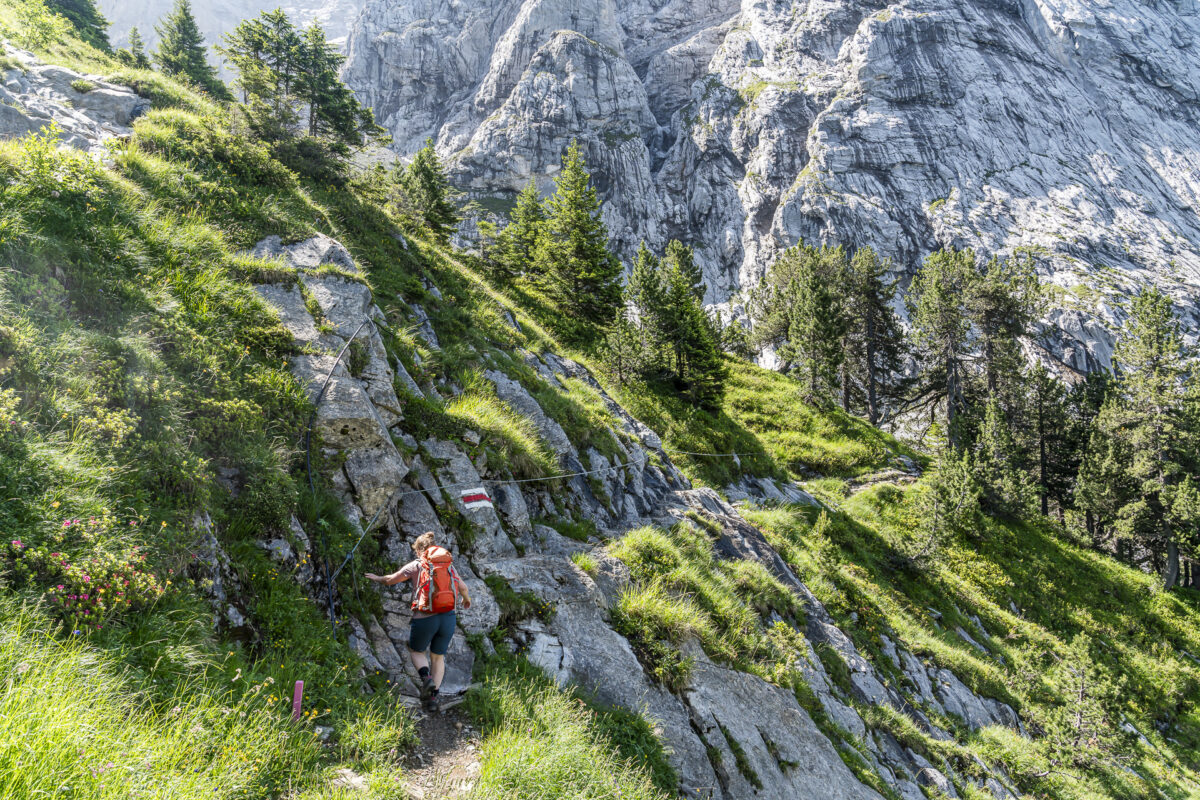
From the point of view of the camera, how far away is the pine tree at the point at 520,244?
86.6ft

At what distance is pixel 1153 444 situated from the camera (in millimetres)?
29750

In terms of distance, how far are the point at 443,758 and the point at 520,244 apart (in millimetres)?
25917

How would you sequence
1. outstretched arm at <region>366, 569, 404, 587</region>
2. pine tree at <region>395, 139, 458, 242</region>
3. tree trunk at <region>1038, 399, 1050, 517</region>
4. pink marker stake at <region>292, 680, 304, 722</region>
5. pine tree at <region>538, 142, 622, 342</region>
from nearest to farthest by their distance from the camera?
pink marker stake at <region>292, 680, 304, 722</region>, outstretched arm at <region>366, 569, 404, 587</region>, pine tree at <region>538, 142, 622, 342</region>, pine tree at <region>395, 139, 458, 242</region>, tree trunk at <region>1038, 399, 1050, 517</region>

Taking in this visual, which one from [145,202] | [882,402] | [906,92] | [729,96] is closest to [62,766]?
[145,202]

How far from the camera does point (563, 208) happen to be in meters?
25.8

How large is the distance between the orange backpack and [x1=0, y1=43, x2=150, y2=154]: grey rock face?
999 cm

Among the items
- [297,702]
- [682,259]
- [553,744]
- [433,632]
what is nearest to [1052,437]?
[682,259]

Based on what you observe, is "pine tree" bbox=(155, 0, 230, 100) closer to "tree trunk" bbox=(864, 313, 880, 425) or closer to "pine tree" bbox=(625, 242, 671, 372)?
"pine tree" bbox=(625, 242, 671, 372)

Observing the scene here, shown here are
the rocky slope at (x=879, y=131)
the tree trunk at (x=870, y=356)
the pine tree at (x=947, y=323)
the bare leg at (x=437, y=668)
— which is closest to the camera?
the bare leg at (x=437, y=668)

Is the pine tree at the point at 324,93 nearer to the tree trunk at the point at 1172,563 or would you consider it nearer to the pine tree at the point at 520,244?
the pine tree at the point at 520,244

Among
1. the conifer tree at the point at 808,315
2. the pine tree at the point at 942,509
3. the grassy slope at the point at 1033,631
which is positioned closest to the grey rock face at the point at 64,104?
the grassy slope at the point at 1033,631

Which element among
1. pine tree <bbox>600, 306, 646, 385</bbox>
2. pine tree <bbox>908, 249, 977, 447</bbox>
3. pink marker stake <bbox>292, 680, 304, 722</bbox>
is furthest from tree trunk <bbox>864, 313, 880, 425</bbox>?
pink marker stake <bbox>292, 680, 304, 722</bbox>

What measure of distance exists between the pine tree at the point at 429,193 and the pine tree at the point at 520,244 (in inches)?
119

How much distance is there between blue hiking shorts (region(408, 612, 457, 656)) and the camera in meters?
5.51
